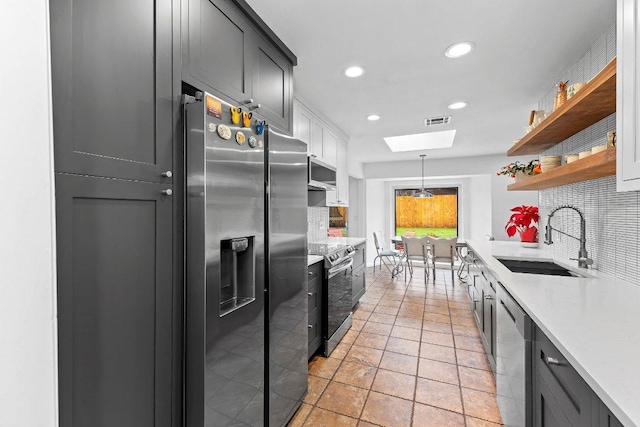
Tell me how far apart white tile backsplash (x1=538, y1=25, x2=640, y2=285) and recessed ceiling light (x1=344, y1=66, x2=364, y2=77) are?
63.3 inches

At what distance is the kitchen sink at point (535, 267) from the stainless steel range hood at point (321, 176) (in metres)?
1.79

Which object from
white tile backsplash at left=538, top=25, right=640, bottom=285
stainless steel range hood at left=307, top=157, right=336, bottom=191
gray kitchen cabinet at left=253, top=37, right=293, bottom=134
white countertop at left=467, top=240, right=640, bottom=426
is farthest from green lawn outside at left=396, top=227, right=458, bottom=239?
gray kitchen cabinet at left=253, top=37, right=293, bottom=134

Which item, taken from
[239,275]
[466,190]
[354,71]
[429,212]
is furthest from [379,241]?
[239,275]

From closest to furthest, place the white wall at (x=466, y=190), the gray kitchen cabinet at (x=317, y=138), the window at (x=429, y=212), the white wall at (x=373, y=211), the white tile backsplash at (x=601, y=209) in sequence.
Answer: the white tile backsplash at (x=601, y=209), the gray kitchen cabinet at (x=317, y=138), the white wall at (x=466, y=190), the white wall at (x=373, y=211), the window at (x=429, y=212)

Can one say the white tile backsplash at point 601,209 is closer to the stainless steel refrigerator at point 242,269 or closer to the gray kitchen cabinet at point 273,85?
the stainless steel refrigerator at point 242,269

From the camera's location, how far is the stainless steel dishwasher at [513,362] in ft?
4.29

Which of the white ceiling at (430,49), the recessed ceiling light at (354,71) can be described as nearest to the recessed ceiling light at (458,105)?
the white ceiling at (430,49)

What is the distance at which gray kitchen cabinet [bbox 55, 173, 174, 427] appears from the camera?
0.86 m

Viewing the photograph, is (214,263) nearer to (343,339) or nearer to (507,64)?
(343,339)

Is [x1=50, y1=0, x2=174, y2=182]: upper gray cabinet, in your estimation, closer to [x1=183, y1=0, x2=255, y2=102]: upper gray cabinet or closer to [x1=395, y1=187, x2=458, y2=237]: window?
[x1=183, y1=0, x2=255, y2=102]: upper gray cabinet

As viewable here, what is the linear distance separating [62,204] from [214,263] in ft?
1.82

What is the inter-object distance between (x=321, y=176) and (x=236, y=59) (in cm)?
169

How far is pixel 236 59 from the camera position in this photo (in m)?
1.59

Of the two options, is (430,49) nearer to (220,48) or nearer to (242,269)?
(220,48)
